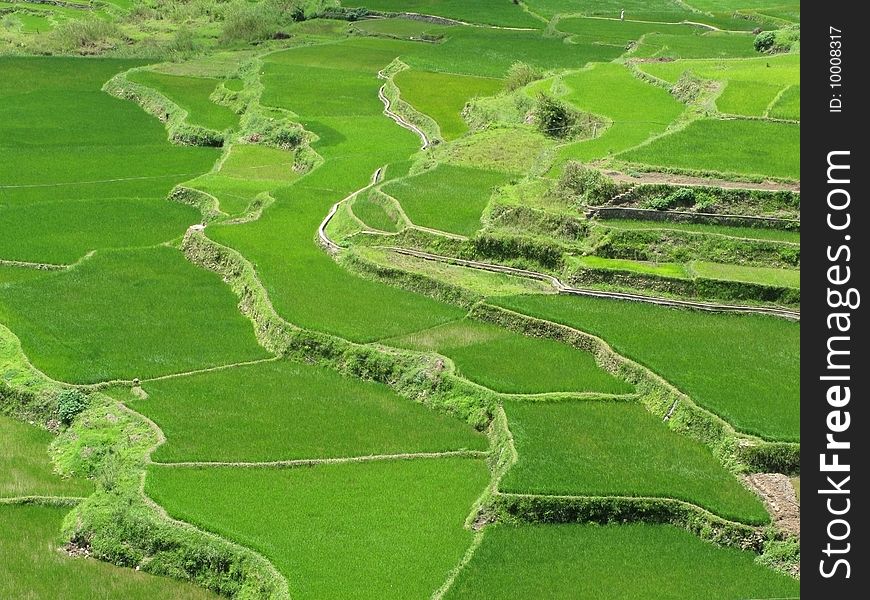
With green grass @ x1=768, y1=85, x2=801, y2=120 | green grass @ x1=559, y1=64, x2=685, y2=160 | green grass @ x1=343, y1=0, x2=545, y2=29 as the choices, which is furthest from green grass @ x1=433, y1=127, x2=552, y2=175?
green grass @ x1=343, y1=0, x2=545, y2=29

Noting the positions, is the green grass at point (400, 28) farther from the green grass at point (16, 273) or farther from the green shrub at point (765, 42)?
the green grass at point (16, 273)

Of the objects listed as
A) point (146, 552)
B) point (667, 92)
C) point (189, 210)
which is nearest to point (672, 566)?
point (146, 552)

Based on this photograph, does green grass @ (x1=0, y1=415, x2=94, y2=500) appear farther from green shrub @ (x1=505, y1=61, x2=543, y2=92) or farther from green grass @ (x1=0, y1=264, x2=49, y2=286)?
green shrub @ (x1=505, y1=61, x2=543, y2=92)

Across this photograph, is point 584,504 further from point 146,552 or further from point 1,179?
point 1,179

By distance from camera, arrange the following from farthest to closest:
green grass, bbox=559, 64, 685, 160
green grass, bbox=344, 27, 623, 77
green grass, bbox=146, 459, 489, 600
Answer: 1. green grass, bbox=344, 27, 623, 77
2. green grass, bbox=559, 64, 685, 160
3. green grass, bbox=146, 459, 489, 600

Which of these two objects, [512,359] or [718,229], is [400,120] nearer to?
[718,229]

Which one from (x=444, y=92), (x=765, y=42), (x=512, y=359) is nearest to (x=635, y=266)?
(x=512, y=359)
